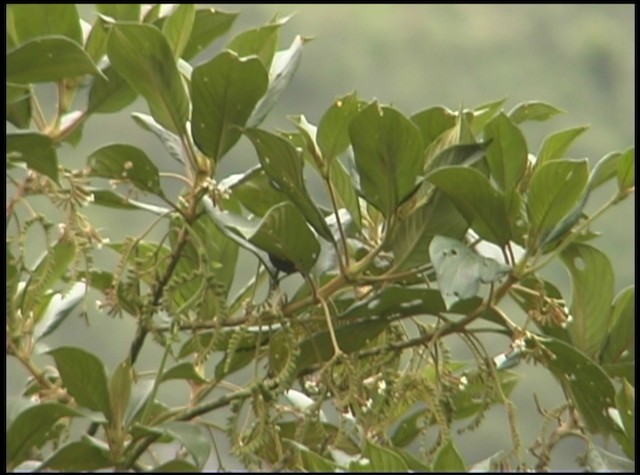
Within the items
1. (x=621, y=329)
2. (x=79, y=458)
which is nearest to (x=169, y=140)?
(x=79, y=458)

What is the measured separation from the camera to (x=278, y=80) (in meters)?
0.89

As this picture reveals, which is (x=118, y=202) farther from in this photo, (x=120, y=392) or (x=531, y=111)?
(x=531, y=111)

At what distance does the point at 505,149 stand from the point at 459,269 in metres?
0.10

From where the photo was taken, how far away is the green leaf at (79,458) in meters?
0.80

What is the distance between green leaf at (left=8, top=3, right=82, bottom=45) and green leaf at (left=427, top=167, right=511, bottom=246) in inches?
12.2

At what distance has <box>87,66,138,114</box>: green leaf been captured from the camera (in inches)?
38.5

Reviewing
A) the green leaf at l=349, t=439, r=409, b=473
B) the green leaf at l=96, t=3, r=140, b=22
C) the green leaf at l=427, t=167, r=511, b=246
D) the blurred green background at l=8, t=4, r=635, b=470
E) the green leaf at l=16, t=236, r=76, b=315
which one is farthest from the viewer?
the blurred green background at l=8, t=4, r=635, b=470

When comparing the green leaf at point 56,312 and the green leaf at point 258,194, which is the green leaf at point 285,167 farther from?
the green leaf at point 56,312

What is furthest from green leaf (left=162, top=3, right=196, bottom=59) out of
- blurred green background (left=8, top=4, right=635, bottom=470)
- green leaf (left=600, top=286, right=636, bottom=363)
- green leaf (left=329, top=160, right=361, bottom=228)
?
blurred green background (left=8, top=4, right=635, bottom=470)

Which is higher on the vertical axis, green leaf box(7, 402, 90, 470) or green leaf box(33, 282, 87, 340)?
green leaf box(7, 402, 90, 470)

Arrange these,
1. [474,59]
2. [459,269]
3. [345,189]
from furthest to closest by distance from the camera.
Answer: [474,59], [345,189], [459,269]

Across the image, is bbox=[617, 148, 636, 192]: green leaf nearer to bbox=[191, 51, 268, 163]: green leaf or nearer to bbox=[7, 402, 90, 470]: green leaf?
bbox=[191, 51, 268, 163]: green leaf

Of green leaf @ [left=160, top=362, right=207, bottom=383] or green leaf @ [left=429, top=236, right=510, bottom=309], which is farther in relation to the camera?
green leaf @ [left=160, top=362, right=207, bottom=383]

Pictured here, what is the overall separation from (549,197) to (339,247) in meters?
0.15
